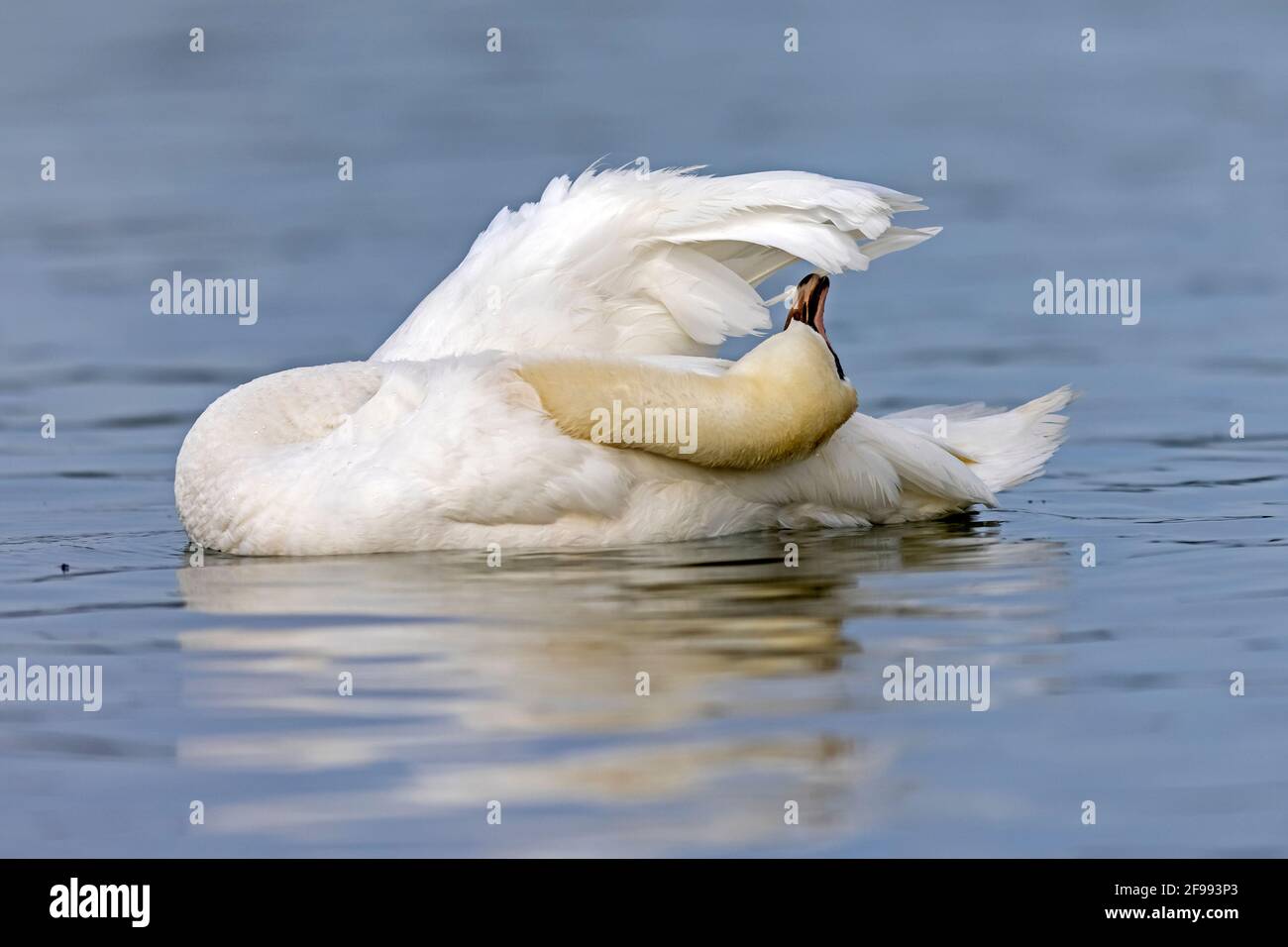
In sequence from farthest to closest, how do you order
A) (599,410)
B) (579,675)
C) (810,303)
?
(810,303) → (599,410) → (579,675)

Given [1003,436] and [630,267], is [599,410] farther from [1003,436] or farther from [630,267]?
[1003,436]

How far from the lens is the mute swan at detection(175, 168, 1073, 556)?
1060 centimetres

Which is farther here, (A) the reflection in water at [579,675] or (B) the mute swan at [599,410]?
(B) the mute swan at [599,410]

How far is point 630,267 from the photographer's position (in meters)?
11.6

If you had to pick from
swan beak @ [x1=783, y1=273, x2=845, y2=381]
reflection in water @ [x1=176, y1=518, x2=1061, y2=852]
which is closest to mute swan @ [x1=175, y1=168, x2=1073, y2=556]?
swan beak @ [x1=783, y1=273, x2=845, y2=381]

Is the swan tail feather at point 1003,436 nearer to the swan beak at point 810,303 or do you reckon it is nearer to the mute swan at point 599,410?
the mute swan at point 599,410

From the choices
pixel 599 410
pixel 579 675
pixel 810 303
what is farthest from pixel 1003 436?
pixel 579 675

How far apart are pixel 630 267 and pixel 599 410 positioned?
114 cm

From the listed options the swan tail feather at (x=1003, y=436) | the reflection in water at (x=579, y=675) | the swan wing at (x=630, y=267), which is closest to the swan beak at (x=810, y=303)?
the swan wing at (x=630, y=267)

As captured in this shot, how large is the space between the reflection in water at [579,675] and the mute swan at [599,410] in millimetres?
198

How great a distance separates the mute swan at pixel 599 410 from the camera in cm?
1060

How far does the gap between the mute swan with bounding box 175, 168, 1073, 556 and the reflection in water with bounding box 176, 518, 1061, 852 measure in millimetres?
198

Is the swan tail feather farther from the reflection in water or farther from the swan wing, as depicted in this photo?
the swan wing

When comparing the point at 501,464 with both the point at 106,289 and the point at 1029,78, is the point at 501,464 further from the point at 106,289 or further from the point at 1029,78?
the point at 1029,78
